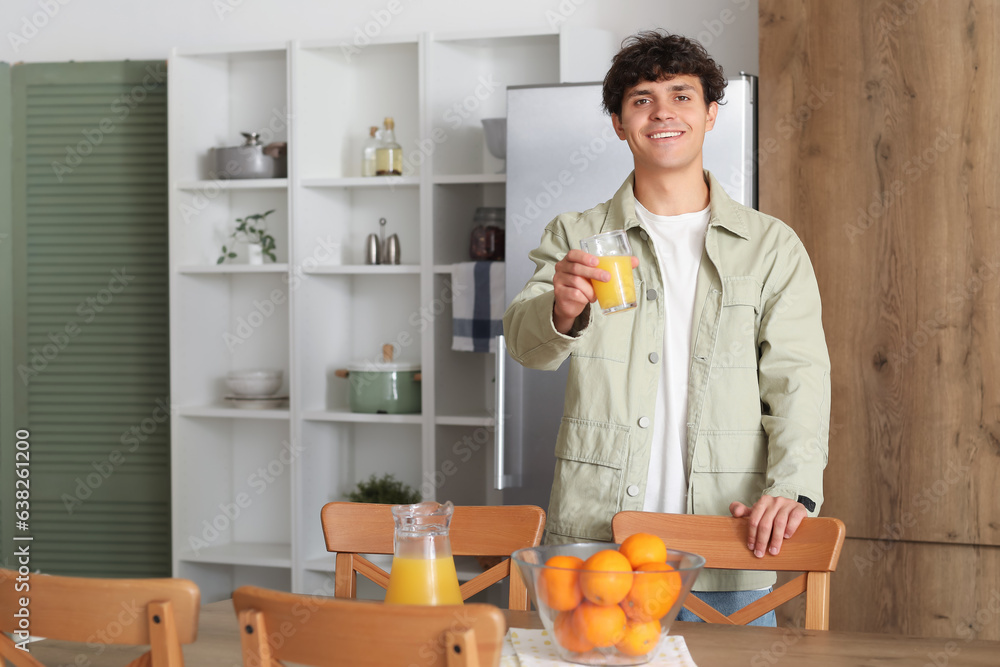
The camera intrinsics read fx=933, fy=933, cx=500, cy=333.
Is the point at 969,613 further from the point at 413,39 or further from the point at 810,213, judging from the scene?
the point at 413,39

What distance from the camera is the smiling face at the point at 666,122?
1.50 metres

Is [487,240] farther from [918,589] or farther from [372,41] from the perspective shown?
[918,589]

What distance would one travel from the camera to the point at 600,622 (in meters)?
0.97

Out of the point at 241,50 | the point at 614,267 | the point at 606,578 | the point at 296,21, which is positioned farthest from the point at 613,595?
the point at 296,21

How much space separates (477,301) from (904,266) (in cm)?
117

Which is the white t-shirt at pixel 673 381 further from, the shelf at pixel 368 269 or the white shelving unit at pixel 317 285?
the shelf at pixel 368 269

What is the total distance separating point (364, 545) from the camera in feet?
4.82

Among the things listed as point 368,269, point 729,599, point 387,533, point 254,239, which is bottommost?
point 729,599

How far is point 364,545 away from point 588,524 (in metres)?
0.36

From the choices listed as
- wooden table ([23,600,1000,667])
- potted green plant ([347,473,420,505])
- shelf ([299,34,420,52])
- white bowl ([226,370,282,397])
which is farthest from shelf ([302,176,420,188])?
wooden table ([23,600,1000,667])

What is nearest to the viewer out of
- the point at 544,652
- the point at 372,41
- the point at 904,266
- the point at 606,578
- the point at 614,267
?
the point at 606,578

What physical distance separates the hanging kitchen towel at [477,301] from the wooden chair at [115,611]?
1893 millimetres

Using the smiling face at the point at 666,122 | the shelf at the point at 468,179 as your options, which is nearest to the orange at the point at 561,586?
the smiling face at the point at 666,122

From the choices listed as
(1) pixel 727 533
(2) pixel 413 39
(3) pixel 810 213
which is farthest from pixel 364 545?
(2) pixel 413 39
